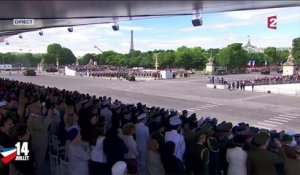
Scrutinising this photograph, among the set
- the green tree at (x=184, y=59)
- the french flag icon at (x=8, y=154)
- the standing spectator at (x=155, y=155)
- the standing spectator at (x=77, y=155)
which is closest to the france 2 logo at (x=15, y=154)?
the french flag icon at (x=8, y=154)

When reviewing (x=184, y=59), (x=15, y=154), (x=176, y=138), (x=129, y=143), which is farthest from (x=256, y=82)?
(x=184, y=59)

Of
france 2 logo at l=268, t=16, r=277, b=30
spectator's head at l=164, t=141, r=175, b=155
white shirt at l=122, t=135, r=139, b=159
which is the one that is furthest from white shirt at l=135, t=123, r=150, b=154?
france 2 logo at l=268, t=16, r=277, b=30

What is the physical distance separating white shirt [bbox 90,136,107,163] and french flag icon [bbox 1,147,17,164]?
1333mm

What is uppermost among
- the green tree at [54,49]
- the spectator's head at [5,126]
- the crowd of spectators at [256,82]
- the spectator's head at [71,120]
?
the green tree at [54,49]

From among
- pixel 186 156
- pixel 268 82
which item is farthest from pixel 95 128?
pixel 268 82

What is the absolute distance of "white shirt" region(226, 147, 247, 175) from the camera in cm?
649

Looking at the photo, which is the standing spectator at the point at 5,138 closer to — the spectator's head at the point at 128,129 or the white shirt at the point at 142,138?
the spectator's head at the point at 128,129

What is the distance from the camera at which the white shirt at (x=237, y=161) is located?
649 cm

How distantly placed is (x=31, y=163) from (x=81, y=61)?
171 m

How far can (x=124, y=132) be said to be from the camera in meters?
6.99

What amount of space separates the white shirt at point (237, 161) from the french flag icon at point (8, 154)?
370 cm

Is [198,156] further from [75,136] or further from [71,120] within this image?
[71,120]

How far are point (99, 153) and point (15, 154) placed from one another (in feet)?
4.61

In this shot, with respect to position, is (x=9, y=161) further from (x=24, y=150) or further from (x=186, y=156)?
(x=186, y=156)
